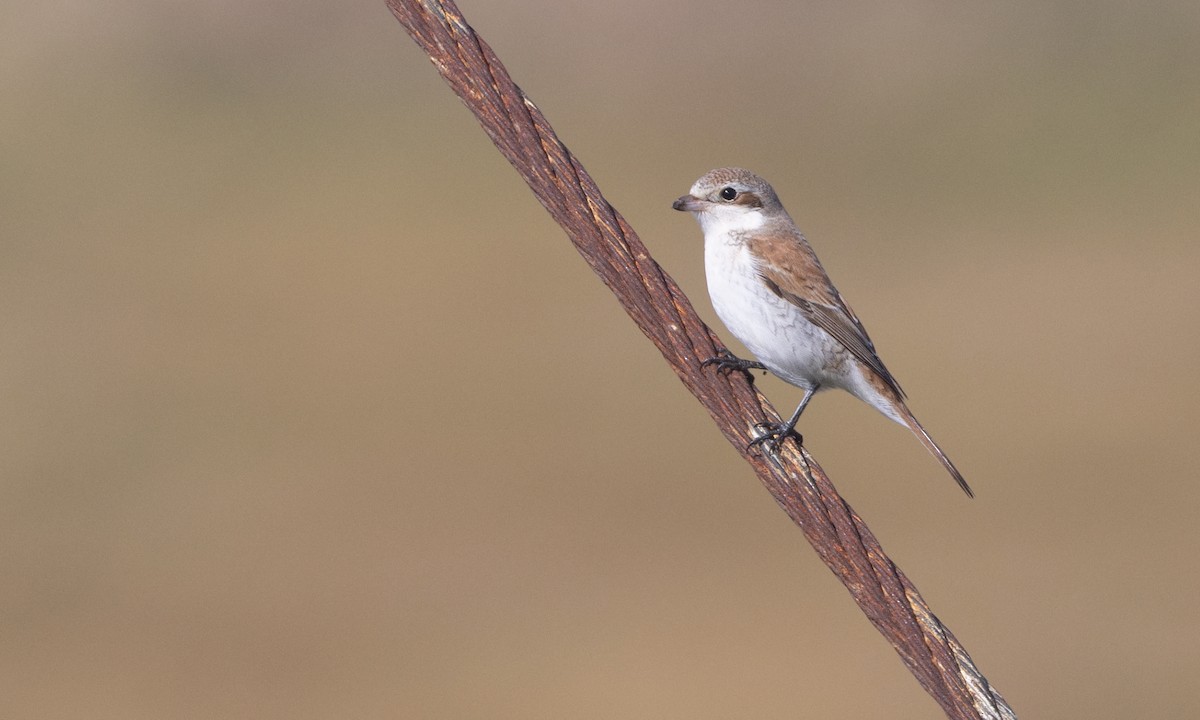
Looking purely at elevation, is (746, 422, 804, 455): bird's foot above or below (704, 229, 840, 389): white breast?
below

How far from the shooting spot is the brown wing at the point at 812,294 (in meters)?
5.01

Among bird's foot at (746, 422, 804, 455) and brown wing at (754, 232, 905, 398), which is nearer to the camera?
bird's foot at (746, 422, 804, 455)

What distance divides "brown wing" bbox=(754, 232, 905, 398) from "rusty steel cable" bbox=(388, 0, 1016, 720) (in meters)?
2.80

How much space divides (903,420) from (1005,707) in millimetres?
3133

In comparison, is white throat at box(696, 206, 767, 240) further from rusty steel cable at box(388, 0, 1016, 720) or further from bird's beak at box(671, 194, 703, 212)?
rusty steel cable at box(388, 0, 1016, 720)

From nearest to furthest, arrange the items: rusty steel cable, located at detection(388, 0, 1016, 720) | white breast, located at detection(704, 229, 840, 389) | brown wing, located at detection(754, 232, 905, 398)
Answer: rusty steel cable, located at detection(388, 0, 1016, 720), white breast, located at detection(704, 229, 840, 389), brown wing, located at detection(754, 232, 905, 398)

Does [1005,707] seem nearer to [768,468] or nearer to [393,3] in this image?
[768,468]

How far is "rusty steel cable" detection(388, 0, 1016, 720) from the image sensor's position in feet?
6.59

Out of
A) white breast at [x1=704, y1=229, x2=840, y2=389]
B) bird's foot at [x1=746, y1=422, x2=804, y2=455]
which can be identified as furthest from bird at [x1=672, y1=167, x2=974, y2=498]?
bird's foot at [x1=746, y1=422, x2=804, y2=455]

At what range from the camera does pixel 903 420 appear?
16.7 feet

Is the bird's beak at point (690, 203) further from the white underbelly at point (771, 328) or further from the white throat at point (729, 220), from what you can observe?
the white underbelly at point (771, 328)

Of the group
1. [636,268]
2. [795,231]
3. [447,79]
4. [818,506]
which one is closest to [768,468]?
[818,506]

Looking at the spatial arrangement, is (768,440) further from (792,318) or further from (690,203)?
(690,203)

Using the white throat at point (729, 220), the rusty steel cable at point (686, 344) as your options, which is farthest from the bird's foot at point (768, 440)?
the white throat at point (729, 220)
